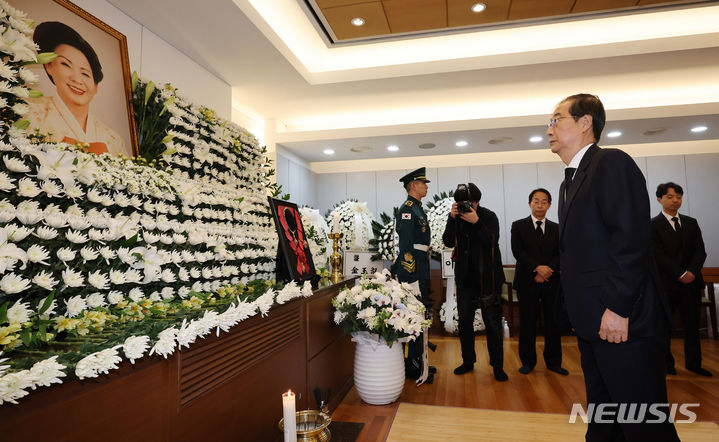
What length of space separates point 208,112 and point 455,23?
2671 mm

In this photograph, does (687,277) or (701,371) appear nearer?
(701,371)

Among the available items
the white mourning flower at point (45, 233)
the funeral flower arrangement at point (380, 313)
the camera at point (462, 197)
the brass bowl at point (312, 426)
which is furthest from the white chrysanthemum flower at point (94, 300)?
the camera at point (462, 197)

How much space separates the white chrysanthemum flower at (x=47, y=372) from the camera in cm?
79

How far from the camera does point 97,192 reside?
146 centimetres

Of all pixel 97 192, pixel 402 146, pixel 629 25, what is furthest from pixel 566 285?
pixel 402 146

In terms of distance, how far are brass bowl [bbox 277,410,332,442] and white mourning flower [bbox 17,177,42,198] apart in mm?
1249

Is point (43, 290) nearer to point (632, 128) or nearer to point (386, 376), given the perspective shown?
point (386, 376)

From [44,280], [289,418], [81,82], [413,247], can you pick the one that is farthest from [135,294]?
[413,247]

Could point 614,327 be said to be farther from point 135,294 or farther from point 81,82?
point 81,82

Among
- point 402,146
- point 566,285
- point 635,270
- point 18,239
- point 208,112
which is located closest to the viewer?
point 18,239

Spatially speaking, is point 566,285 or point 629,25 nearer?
point 566,285

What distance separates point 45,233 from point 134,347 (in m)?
0.50

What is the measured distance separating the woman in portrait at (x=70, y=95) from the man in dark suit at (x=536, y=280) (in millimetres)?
3464

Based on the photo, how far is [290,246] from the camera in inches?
97.4
